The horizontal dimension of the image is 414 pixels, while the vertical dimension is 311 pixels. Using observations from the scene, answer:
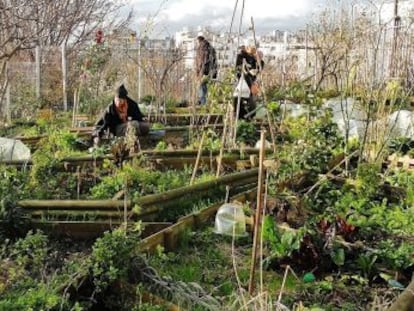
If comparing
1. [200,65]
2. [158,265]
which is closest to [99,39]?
[200,65]

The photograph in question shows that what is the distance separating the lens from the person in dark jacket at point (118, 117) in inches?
309

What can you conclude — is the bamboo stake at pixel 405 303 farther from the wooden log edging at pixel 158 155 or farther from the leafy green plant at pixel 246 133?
the leafy green plant at pixel 246 133

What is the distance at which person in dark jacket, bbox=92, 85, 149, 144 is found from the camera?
309 inches

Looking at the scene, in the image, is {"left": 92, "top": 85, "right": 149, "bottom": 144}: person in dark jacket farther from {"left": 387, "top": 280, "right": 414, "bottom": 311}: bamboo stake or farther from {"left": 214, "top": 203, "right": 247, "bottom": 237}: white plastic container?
{"left": 387, "top": 280, "right": 414, "bottom": 311}: bamboo stake

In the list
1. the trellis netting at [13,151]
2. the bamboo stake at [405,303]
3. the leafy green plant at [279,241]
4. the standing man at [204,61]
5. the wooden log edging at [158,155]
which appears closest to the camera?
the bamboo stake at [405,303]

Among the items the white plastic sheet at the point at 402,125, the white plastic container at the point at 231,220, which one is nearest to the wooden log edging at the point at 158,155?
the white plastic sheet at the point at 402,125

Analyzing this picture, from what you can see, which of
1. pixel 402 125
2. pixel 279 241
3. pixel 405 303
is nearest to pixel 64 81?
pixel 402 125

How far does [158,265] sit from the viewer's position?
3.80 meters

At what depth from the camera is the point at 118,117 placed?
26.1 feet

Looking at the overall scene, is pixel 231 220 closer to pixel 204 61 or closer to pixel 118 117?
pixel 118 117

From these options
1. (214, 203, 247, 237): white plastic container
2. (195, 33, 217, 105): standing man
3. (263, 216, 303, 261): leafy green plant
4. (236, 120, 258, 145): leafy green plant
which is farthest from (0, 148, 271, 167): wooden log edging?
(195, 33, 217, 105): standing man

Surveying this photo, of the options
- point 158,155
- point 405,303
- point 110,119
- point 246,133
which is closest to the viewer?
point 405,303

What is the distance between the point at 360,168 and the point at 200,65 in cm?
563

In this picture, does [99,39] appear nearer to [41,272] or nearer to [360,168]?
[360,168]
